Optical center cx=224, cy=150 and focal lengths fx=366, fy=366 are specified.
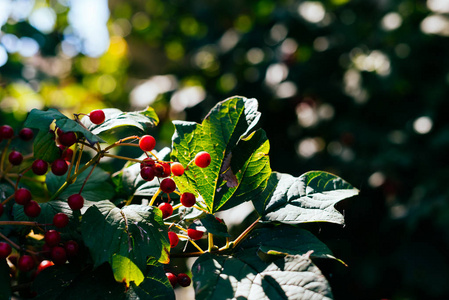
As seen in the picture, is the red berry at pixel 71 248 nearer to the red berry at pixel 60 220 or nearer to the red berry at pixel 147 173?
the red berry at pixel 60 220

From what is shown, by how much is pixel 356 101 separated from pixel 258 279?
206 centimetres

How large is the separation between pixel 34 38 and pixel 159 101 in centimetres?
125

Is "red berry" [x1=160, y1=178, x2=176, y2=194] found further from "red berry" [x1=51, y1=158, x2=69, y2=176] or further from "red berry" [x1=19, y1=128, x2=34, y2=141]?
"red berry" [x1=19, y1=128, x2=34, y2=141]

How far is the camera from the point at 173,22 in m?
3.40

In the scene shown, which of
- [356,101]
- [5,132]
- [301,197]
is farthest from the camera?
[356,101]

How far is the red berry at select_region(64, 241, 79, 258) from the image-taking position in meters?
0.52

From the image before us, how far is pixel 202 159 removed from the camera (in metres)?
0.50

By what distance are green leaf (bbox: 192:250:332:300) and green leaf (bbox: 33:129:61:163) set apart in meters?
0.26

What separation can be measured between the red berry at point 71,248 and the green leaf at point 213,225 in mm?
189

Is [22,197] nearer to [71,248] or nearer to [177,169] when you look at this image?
[71,248]

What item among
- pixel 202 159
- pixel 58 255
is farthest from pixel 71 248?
pixel 202 159

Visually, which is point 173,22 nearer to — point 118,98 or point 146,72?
point 146,72

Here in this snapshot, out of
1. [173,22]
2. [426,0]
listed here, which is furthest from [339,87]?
[173,22]

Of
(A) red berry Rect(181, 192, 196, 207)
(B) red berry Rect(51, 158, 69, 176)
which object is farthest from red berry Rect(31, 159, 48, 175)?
(A) red berry Rect(181, 192, 196, 207)
